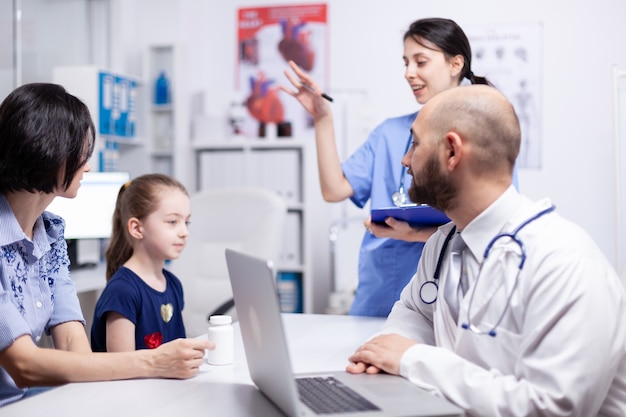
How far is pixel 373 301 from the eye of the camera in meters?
2.23

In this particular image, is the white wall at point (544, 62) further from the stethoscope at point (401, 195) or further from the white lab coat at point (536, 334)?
the white lab coat at point (536, 334)

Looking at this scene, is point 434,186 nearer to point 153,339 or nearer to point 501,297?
point 501,297

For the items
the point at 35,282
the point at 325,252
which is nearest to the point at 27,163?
the point at 35,282

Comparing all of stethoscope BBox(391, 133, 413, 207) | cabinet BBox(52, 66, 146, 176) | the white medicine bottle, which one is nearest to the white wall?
cabinet BBox(52, 66, 146, 176)

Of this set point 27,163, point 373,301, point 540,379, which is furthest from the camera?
point 373,301

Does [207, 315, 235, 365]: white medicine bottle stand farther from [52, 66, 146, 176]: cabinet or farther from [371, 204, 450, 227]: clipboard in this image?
[52, 66, 146, 176]: cabinet

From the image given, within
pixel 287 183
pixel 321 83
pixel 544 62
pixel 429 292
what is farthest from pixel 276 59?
pixel 429 292

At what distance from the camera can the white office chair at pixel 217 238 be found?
10.0ft

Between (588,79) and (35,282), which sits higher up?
(588,79)

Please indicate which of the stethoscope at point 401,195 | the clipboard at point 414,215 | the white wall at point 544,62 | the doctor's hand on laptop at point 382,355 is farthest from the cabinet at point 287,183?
the doctor's hand on laptop at point 382,355

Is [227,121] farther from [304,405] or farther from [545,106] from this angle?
[304,405]

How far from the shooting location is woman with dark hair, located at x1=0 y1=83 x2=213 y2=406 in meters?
1.37

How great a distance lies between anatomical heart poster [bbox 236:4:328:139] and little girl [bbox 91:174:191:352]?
240 cm

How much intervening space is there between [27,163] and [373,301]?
3.89ft
